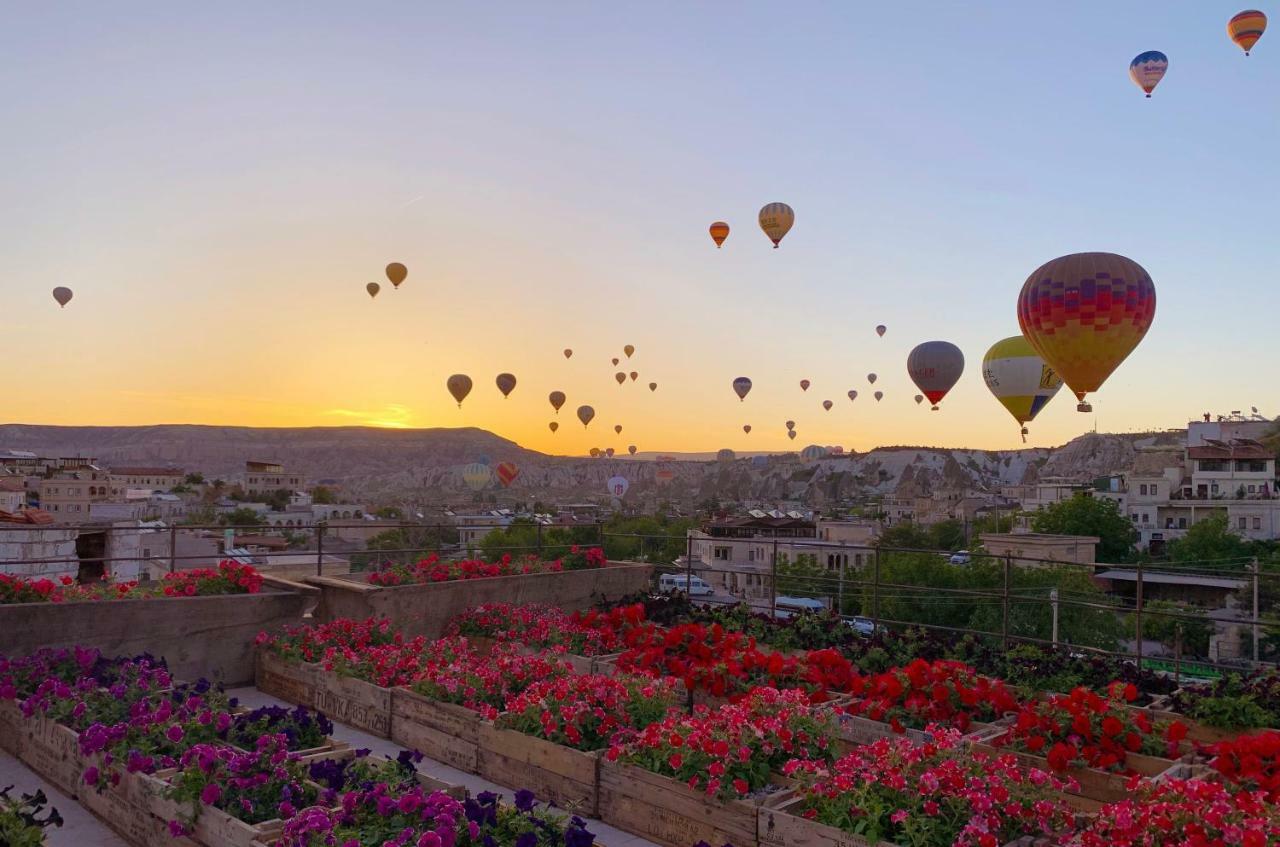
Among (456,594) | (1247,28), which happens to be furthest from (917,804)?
(1247,28)

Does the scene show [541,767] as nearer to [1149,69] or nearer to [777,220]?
[777,220]

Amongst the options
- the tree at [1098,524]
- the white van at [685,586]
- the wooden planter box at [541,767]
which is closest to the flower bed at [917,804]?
the wooden planter box at [541,767]

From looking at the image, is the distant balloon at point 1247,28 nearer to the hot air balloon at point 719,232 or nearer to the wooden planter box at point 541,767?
the hot air balloon at point 719,232

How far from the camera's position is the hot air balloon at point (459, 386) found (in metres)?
47.7

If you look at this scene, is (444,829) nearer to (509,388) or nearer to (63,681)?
(63,681)

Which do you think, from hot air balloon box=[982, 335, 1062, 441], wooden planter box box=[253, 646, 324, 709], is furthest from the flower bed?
hot air balloon box=[982, 335, 1062, 441]

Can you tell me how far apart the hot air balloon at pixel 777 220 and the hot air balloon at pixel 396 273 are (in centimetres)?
1490

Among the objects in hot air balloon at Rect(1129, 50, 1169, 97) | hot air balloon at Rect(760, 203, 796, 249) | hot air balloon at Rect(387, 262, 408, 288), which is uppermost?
hot air balloon at Rect(1129, 50, 1169, 97)

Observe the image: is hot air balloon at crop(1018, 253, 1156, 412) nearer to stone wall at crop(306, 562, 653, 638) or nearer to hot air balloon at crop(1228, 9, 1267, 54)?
stone wall at crop(306, 562, 653, 638)

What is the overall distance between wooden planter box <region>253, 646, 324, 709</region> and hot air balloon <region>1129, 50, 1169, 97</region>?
3868cm

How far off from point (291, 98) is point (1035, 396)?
2233 centimetres

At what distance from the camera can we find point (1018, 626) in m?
43.7

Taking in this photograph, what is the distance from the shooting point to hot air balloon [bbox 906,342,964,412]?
3347 centimetres

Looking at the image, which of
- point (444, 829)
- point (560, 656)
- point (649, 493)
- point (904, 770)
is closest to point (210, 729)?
point (444, 829)
